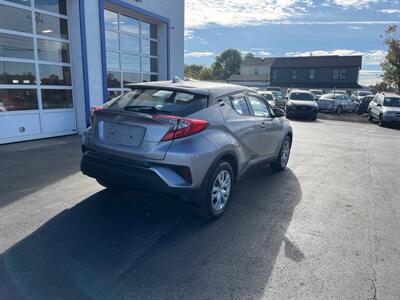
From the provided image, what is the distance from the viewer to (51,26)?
873 centimetres

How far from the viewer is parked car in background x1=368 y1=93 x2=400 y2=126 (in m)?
16.1

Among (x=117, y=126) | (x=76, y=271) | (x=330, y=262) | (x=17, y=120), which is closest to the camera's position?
(x=76, y=271)

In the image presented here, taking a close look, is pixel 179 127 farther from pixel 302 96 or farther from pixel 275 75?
pixel 275 75

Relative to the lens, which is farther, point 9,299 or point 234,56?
point 234,56

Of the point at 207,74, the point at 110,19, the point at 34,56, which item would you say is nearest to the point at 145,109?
the point at 34,56

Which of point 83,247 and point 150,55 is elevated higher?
point 150,55

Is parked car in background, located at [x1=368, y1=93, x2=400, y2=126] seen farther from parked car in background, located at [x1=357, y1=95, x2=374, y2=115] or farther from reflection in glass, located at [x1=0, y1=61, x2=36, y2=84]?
reflection in glass, located at [x1=0, y1=61, x2=36, y2=84]

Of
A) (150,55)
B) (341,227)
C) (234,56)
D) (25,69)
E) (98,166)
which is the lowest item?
(341,227)

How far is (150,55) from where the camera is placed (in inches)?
497

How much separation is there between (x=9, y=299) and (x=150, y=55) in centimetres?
1133

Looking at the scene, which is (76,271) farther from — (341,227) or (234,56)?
(234,56)

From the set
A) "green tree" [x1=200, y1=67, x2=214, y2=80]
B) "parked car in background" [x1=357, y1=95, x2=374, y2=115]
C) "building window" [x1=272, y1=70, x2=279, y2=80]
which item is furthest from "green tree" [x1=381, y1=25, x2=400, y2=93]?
"green tree" [x1=200, y1=67, x2=214, y2=80]

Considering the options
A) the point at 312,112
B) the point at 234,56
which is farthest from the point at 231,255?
the point at 234,56

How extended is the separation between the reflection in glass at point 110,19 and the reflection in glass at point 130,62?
1.02m
